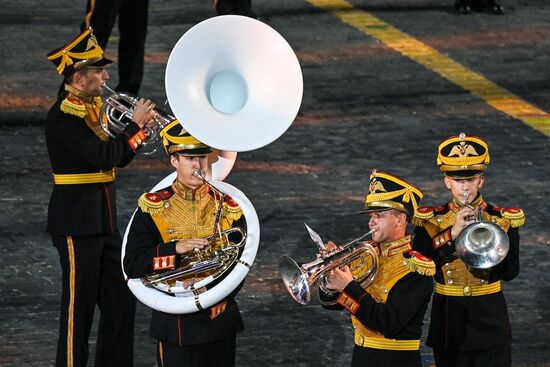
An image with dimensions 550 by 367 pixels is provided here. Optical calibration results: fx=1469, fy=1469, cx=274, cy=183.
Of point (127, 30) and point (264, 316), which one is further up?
point (127, 30)

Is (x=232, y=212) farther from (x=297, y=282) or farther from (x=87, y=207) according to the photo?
(x=87, y=207)

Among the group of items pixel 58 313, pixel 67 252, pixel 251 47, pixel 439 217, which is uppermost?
pixel 251 47

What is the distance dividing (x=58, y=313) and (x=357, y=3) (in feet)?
31.6

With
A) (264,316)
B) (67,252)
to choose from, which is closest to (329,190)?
(264,316)

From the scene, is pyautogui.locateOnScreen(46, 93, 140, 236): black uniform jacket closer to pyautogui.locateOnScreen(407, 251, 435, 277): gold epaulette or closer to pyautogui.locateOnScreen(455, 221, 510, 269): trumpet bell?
pyautogui.locateOnScreen(407, 251, 435, 277): gold epaulette

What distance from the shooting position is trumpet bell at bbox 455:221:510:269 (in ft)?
26.0

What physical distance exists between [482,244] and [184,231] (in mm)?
1651

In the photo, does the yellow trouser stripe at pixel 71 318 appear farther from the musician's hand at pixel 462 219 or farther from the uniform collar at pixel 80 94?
the musician's hand at pixel 462 219

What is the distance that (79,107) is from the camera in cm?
920

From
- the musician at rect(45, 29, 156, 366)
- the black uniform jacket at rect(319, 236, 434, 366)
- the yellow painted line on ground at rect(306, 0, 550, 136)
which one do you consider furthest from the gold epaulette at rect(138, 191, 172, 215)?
the yellow painted line on ground at rect(306, 0, 550, 136)

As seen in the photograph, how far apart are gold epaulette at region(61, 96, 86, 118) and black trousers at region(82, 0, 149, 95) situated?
573 centimetres

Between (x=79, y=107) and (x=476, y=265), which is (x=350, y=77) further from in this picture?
(x=476, y=265)

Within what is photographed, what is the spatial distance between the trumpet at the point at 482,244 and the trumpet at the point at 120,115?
2227 mm

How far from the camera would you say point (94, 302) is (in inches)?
367
